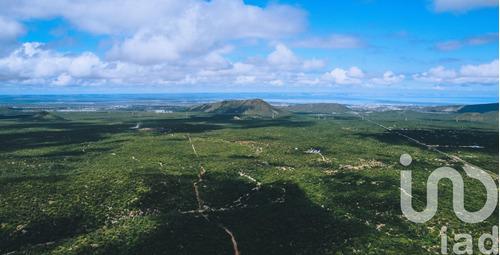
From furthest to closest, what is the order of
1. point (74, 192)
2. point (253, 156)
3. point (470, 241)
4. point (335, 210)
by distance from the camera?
point (253, 156) → point (74, 192) → point (335, 210) → point (470, 241)

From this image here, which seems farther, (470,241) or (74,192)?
(74,192)

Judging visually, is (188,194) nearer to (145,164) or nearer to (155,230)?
(155,230)

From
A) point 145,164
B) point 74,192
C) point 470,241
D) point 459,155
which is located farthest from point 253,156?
point 459,155

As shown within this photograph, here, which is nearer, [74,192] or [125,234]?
[125,234]

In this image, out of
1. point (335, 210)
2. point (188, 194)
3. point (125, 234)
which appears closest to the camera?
point (125, 234)

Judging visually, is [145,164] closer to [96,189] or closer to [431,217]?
[96,189]

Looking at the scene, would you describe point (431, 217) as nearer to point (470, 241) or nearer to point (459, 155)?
point (470, 241)

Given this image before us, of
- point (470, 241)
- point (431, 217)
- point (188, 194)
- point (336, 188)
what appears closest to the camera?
point (470, 241)

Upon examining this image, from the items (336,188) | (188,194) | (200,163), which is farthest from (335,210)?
(200,163)

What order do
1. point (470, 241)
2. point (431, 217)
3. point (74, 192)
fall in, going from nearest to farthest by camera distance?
point (470, 241), point (431, 217), point (74, 192)
